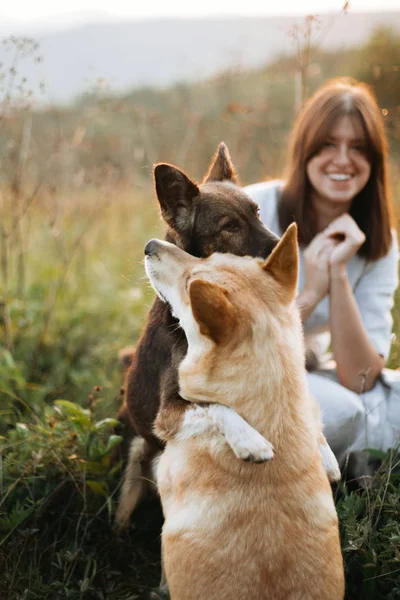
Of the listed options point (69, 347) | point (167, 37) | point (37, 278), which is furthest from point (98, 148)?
point (167, 37)

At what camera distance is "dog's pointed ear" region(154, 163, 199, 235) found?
7.77 ft

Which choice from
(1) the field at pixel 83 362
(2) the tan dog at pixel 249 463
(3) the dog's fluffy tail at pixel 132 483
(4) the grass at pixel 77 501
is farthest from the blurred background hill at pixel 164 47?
(3) the dog's fluffy tail at pixel 132 483

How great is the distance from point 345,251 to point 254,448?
1511mm

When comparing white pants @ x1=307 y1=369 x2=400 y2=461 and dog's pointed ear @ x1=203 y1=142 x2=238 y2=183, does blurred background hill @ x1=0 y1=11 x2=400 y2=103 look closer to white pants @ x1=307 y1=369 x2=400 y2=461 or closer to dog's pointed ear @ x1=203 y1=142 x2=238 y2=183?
dog's pointed ear @ x1=203 y1=142 x2=238 y2=183

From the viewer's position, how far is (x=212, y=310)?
1.57 m

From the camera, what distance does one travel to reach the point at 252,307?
1681 millimetres

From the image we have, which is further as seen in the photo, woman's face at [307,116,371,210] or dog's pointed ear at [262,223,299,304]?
woman's face at [307,116,371,210]

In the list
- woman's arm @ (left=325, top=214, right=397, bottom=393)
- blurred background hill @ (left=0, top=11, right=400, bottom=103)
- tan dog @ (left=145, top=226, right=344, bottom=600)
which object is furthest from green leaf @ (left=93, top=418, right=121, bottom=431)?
blurred background hill @ (left=0, top=11, right=400, bottom=103)

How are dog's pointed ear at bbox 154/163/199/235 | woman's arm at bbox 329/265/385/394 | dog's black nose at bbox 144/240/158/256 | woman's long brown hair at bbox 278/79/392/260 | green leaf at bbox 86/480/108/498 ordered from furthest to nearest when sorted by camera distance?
woman's long brown hair at bbox 278/79/392/260 < woman's arm at bbox 329/265/385/394 < green leaf at bbox 86/480/108/498 < dog's pointed ear at bbox 154/163/199/235 < dog's black nose at bbox 144/240/158/256

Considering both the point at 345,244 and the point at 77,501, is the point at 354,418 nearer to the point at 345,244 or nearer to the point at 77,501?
the point at 345,244

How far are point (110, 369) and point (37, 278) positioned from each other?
1.57 meters

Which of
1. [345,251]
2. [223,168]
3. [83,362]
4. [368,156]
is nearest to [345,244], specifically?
[345,251]

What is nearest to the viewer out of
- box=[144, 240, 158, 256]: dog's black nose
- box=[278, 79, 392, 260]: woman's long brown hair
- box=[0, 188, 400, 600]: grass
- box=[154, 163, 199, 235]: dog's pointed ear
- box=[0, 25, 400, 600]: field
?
box=[144, 240, 158, 256]: dog's black nose

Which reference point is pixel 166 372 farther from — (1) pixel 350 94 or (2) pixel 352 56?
(2) pixel 352 56
